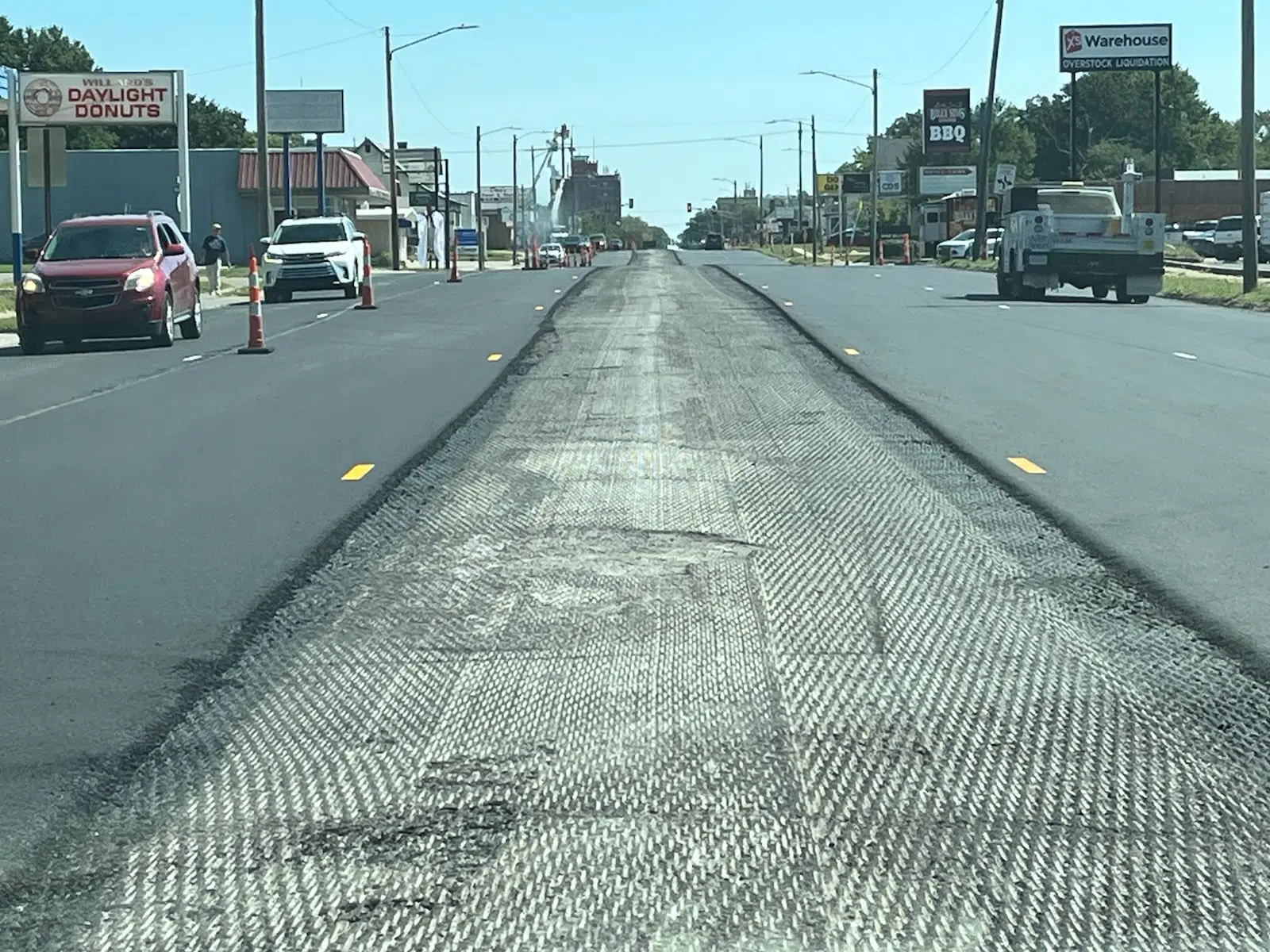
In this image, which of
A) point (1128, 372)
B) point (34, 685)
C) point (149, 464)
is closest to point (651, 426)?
point (149, 464)

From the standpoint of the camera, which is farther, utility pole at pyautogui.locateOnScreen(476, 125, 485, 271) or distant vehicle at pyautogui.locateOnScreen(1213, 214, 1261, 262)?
utility pole at pyautogui.locateOnScreen(476, 125, 485, 271)

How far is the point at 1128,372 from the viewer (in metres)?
19.8

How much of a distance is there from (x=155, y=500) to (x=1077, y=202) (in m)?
28.7

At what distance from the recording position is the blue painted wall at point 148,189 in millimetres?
80500

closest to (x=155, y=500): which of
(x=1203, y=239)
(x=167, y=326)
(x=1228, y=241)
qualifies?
(x=167, y=326)

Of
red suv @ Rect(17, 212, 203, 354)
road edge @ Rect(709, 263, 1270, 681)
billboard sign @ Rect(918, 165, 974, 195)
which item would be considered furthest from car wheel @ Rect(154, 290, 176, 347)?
billboard sign @ Rect(918, 165, 974, 195)

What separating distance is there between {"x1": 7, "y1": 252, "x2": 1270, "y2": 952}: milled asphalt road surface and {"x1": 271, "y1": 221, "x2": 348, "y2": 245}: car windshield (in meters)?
31.9

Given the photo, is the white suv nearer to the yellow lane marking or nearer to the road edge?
the road edge

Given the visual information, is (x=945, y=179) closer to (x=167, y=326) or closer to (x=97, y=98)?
(x=97, y=98)

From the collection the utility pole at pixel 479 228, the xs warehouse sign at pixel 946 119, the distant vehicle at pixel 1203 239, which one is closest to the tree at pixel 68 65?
the utility pole at pixel 479 228

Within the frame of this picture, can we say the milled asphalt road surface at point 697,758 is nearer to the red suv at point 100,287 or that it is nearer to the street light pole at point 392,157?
the red suv at point 100,287

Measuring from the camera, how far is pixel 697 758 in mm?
5820

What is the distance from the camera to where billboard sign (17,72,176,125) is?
45125mm

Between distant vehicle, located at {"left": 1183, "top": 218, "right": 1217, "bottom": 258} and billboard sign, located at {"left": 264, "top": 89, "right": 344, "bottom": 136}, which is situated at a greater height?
billboard sign, located at {"left": 264, "top": 89, "right": 344, "bottom": 136}
